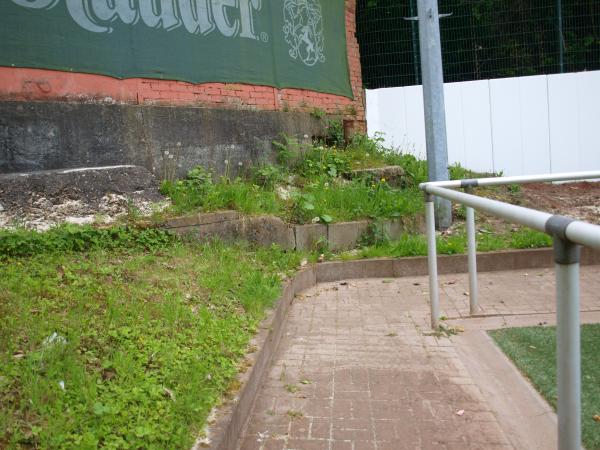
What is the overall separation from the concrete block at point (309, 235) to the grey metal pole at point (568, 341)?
14.7 ft

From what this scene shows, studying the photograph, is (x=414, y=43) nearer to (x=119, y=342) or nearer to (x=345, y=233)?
(x=345, y=233)

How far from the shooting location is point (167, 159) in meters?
6.05

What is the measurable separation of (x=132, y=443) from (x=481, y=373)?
2191mm

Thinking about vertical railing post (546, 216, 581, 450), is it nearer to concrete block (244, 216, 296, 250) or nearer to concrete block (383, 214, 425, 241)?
concrete block (244, 216, 296, 250)

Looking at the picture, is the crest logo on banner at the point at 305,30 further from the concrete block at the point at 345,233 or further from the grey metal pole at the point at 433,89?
the concrete block at the point at 345,233

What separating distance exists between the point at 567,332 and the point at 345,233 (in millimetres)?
4753

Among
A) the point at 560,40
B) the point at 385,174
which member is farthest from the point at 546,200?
the point at 560,40

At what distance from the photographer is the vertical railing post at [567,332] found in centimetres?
154

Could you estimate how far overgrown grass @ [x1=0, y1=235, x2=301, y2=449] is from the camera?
7.57 feet

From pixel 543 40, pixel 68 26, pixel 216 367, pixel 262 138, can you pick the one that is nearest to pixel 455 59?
pixel 543 40

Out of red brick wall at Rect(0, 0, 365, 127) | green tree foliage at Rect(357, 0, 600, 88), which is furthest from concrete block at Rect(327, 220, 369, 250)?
green tree foliage at Rect(357, 0, 600, 88)

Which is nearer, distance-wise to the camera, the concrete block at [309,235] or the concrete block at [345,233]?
the concrete block at [309,235]

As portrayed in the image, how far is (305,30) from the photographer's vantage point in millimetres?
8516

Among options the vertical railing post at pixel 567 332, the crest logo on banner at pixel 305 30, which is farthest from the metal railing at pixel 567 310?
the crest logo on banner at pixel 305 30
